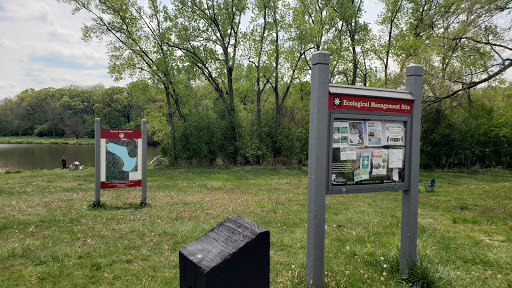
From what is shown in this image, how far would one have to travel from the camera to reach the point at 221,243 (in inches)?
66.9

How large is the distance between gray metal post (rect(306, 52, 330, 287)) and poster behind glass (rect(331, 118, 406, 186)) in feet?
0.65

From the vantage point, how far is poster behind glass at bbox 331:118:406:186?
4.25m

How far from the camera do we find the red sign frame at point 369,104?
165 inches

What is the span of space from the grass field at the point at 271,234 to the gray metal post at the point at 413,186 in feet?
0.77

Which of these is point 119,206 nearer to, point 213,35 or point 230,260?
point 230,260

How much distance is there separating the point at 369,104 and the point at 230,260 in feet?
11.7

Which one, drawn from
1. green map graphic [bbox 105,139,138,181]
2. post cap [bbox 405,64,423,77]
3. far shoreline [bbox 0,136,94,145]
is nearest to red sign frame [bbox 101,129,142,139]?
green map graphic [bbox 105,139,138,181]

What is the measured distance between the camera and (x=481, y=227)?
8.17m

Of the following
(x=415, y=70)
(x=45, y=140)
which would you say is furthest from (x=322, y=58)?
(x=45, y=140)

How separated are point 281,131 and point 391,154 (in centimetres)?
2302

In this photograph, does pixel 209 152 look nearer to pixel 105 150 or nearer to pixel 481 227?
pixel 105 150

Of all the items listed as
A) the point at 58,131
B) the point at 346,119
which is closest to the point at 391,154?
the point at 346,119

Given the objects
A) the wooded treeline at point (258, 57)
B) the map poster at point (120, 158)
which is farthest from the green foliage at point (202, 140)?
the map poster at point (120, 158)

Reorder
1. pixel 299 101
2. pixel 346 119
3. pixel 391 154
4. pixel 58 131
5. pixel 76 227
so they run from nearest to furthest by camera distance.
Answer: pixel 346 119 < pixel 391 154 < pixel 76 227 < pixel 299 101 < pixel 58 131
